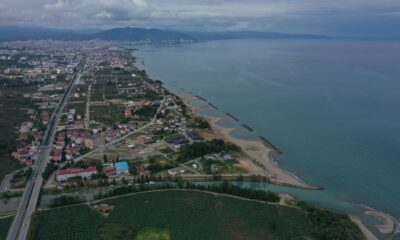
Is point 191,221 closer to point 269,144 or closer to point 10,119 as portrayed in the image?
point 269,144

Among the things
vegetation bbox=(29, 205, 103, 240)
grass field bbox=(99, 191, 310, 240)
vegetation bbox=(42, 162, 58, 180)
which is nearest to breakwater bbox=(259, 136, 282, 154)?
grass field bbox=(99, 191, 310, 240)

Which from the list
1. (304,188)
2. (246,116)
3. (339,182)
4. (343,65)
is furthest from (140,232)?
(343,65)

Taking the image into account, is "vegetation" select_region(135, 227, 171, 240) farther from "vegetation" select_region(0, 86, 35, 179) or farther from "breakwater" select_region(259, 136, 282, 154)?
"breakwater" select_region(259, 136, 282, 154)

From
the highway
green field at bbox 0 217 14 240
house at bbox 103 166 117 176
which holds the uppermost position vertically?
house at bbox 103 166 117 176

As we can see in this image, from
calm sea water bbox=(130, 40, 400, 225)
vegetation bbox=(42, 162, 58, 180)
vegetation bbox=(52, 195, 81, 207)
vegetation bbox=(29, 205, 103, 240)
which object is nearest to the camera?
vegetation bbox=(29, 205, 103, 240)

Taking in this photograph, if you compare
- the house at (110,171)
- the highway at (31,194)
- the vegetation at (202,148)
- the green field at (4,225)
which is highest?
the vegetation at (202,148)

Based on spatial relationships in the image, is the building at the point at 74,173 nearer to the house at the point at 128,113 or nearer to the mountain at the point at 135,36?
the house at the point at 128,113

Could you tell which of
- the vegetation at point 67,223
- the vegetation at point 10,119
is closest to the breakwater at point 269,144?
the vegetation at point 67,223
